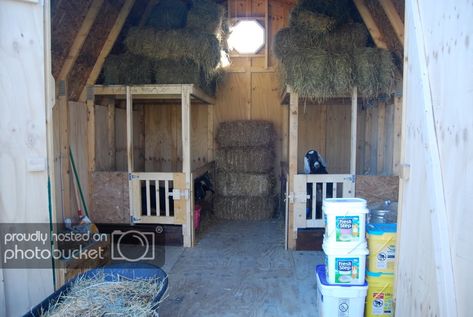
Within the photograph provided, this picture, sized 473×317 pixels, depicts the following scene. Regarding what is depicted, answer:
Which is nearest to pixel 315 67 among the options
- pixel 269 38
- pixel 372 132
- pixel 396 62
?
pixel 396 62

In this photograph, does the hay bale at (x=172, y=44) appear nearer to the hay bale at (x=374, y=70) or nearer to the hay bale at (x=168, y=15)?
the hay bale at (x=168, y=15)

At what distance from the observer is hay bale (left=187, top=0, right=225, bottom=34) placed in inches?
171

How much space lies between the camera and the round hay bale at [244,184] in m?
5.25

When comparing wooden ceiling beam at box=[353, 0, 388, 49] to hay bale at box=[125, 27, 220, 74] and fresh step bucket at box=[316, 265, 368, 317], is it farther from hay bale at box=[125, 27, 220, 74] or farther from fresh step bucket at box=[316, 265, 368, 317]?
fresh step bucket at box=[316, 265, 368, 317]

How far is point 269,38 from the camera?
5.64 meters

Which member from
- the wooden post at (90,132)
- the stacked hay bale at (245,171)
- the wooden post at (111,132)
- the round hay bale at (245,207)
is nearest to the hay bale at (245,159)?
the stacked hay bale at (245,171)

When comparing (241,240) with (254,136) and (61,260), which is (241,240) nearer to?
(254,136)

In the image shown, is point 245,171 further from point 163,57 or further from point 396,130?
point 396,130

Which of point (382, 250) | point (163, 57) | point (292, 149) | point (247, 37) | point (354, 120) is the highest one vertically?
point (247, 37)

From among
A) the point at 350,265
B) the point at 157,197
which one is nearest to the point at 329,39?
the point at 350,265

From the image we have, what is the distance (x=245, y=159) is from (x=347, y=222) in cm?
312

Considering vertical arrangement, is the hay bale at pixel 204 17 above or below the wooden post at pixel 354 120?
above

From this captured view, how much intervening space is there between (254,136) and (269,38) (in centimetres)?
177

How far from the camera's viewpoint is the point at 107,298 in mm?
1871
